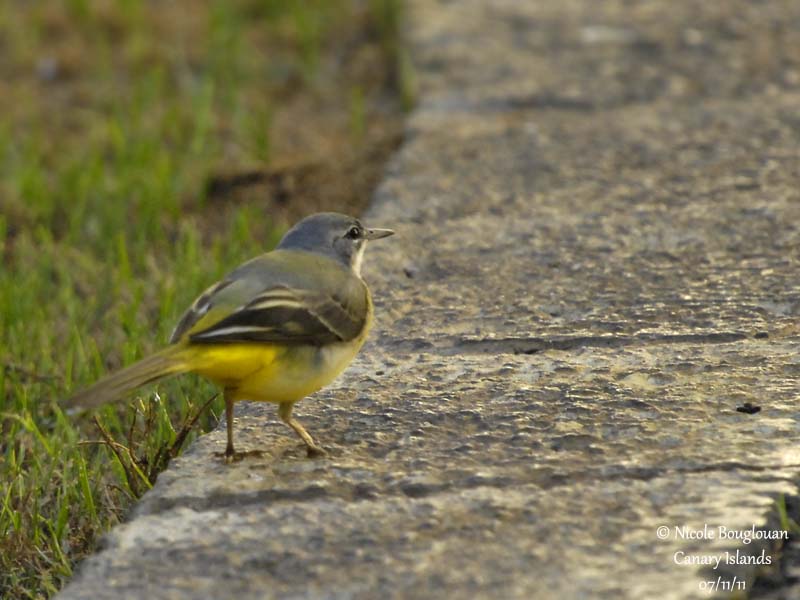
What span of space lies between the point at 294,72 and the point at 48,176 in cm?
172

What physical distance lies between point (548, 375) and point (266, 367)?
0.88 m

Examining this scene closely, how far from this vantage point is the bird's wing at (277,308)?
3.16 m

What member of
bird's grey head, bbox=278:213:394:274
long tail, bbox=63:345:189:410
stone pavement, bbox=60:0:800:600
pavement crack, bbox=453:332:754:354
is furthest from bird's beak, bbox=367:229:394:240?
long tail, bbox=63:345:189:410

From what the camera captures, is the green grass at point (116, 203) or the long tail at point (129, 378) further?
the green grass at point (116, 203)

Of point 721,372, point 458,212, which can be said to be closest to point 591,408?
point 721,372

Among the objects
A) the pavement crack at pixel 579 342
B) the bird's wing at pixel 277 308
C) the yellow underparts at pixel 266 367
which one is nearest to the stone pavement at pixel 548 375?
the pavement crack at pixel 579 342

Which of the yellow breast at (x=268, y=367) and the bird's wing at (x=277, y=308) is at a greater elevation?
the bird's wing at (x=277, y=308)

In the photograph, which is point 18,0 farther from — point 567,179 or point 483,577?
point 483,577

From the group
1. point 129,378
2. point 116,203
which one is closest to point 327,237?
point 129,378

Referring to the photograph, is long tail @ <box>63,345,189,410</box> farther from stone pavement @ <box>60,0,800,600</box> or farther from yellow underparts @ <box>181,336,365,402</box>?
stone pavement @ <box>60,0,800,600</box>

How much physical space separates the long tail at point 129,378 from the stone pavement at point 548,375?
12.4 inches

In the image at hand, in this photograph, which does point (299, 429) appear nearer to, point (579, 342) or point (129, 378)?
point (129, 378)

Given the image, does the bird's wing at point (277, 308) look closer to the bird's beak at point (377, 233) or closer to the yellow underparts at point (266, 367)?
the yellow underparts at point (266, 367)

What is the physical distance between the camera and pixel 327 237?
3.96 metres
